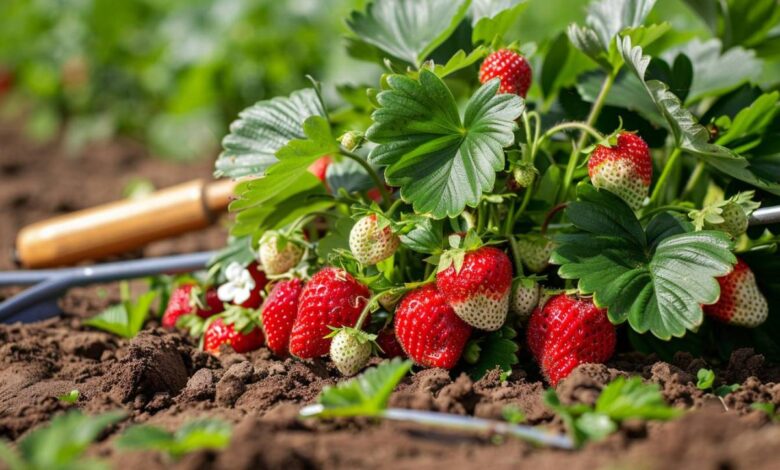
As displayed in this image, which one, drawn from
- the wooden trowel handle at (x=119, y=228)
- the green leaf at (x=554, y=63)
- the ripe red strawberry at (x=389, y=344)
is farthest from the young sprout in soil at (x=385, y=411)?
the wooden trowel handle at (x=119, y=228)

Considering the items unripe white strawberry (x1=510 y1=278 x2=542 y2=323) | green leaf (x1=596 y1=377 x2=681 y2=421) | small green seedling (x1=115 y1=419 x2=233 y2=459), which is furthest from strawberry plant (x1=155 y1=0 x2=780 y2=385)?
small green seedling (x1=115 y1=419 x2=233 y2=459)

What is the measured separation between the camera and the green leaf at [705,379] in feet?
4.72

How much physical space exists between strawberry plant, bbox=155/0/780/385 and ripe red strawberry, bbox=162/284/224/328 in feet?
0.34

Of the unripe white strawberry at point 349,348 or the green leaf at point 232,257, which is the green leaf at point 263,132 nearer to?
the green leaf at point 232,257

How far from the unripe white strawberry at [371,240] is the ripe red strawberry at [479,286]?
0.34ft

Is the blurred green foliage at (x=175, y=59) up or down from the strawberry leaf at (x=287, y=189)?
up

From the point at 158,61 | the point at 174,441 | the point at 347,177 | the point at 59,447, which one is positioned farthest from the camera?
the point at 158,61

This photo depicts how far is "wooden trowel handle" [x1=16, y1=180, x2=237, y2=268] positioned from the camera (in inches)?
93.0

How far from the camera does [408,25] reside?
1.81 m

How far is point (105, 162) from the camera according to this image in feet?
13.2

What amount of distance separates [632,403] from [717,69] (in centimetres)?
101

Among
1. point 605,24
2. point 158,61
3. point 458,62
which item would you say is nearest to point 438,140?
point 458,62

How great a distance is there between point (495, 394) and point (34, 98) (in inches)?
161

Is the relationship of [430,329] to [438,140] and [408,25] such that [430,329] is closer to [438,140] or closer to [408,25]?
[438,140]
